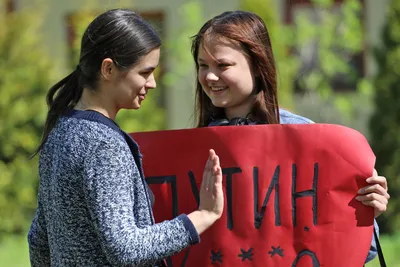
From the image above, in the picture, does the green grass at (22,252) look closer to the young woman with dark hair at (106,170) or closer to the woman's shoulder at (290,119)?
the woman's shoulder at (290,119)

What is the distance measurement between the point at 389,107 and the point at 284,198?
717cm

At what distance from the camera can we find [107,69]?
8.63 ft

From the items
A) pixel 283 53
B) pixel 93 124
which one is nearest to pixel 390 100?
pixel 283 53

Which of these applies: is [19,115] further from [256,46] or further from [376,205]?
[376,205]

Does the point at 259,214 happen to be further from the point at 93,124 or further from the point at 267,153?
the point at 93,124

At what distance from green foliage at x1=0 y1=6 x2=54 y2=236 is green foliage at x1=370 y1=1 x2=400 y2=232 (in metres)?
3.79

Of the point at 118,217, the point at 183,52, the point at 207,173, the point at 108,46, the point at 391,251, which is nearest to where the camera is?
the point at 118,217

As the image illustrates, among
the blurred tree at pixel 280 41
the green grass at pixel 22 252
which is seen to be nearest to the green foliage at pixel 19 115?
the green grass at pixel 22 252

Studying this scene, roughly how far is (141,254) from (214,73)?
2.72 feet

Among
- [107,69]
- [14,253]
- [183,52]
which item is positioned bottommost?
[14,253]

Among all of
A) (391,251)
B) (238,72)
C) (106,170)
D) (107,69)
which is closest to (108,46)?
(107,69)

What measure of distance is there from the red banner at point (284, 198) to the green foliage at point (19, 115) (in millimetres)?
7043

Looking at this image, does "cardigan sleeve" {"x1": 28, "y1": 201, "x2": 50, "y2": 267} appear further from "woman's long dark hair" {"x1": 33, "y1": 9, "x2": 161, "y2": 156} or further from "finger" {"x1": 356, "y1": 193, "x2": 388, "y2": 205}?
"finger" {"x1": 356, "y1": 193, "x2": 388, "y2": 205}

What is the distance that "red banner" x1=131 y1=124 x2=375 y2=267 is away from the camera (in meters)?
2.96
